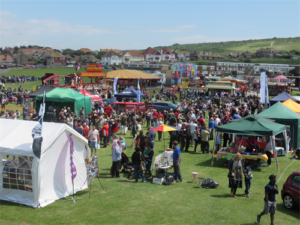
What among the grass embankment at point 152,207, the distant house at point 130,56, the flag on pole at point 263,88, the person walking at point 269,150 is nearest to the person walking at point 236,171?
the grass embankment at point 152,207

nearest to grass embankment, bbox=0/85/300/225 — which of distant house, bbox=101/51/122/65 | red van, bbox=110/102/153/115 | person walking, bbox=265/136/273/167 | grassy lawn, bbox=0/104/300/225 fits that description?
grassy lawn, bbox=0/104/300/225

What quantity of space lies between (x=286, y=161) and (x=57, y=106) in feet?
55.2

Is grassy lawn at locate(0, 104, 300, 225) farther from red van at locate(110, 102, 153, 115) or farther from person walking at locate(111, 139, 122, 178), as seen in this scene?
red van at locate(110, 102, 153, 115)

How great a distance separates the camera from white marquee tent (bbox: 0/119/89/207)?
853 cm

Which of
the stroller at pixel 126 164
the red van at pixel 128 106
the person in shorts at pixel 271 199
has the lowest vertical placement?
the stroller at pixel 126 164

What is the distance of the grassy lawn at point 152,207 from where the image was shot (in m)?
7.72

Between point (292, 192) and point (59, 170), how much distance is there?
23.1ft

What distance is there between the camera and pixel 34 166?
841 centimetres

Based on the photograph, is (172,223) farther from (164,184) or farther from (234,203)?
(164,184)

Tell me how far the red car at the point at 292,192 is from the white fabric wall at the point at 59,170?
6504mm

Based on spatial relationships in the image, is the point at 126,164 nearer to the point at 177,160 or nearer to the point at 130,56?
the point at 177,160

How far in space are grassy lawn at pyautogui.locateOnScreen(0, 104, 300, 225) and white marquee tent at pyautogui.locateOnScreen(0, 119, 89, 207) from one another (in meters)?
0.33

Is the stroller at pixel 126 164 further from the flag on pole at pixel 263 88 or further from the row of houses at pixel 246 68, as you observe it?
the row of houses at pixel 246 68

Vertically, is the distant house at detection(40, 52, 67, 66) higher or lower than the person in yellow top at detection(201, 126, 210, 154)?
higher
